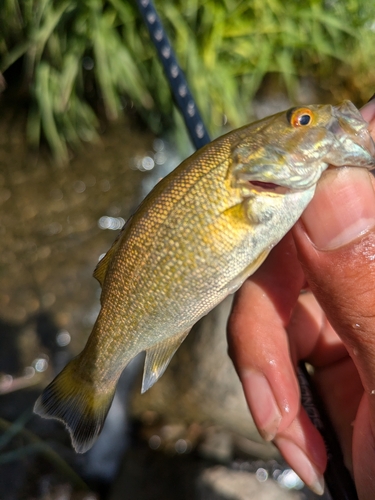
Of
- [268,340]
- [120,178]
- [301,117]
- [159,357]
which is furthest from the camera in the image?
[120,178]

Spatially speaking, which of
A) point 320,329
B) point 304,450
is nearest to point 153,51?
point 320,329

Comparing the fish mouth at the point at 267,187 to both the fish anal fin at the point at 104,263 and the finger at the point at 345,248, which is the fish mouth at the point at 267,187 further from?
the fish anal fin at the point at 104,263

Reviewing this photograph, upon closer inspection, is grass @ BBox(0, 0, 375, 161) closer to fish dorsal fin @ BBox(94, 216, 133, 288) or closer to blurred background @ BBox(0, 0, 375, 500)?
blurred background @ BBox(0, 0, 375, 500)

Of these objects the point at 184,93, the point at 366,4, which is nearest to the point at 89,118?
the point at 184,93

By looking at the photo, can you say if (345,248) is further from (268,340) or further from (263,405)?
(263,405)

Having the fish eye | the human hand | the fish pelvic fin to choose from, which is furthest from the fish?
the fish pelvic fin

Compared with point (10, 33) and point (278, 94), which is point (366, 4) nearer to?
point (278, 94)

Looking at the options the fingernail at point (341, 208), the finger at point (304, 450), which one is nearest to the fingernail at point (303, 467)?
the finger at point (304, 450)
